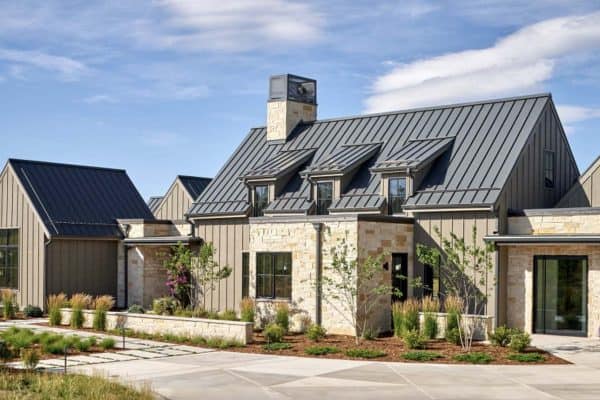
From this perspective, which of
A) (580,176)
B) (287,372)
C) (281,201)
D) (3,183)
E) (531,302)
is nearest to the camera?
(287,372)

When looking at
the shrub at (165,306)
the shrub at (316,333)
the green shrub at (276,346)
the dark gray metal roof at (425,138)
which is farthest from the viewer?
the shrub at (165,306)

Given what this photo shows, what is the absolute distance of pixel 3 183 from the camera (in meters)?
35.0

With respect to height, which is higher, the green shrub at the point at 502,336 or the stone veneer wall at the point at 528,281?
the stone veneer wall at the point at 528,281

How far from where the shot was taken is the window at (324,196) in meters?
29.5

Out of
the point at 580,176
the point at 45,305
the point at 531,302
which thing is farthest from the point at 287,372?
the point at 45,305

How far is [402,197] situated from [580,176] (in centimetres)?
615

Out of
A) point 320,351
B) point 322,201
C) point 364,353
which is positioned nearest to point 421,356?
point 364,353

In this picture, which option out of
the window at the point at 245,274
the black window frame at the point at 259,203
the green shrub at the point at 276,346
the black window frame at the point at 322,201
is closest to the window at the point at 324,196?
the black window frame at the point at 322,201

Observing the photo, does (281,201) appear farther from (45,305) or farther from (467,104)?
(45,305)

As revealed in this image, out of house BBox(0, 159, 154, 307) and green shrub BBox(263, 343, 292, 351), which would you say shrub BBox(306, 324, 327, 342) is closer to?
green shrub BBox(263, 343, 292, 351)

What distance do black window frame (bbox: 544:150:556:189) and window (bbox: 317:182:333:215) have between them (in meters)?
7.21

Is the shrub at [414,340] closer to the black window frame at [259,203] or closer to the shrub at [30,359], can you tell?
the shrub at [30,359]

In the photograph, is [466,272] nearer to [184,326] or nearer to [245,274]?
[184,326]

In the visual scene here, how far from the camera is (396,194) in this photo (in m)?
27.8
